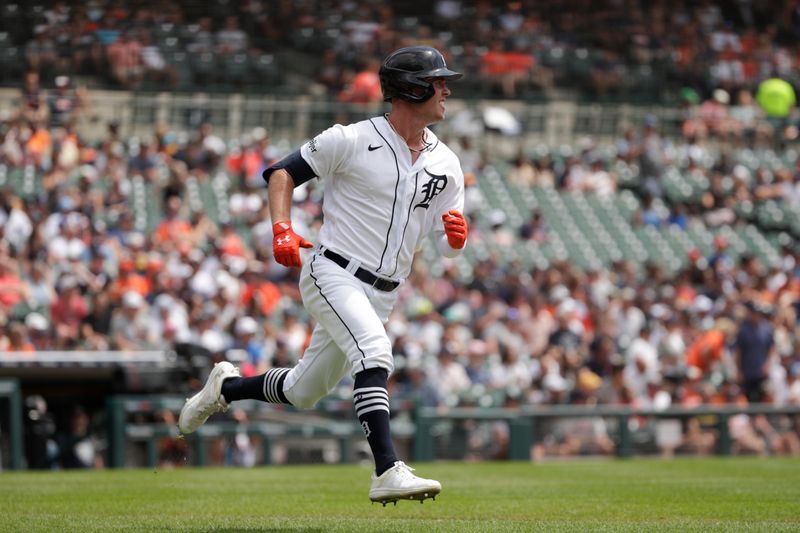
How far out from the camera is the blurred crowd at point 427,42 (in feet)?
71.1

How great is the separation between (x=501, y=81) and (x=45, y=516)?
63.7 feet

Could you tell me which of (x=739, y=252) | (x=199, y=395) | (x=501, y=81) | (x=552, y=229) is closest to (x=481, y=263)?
(x=552, y=229)

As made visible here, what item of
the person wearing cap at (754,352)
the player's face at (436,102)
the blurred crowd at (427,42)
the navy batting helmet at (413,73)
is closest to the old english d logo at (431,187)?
the player's face at (436,102)

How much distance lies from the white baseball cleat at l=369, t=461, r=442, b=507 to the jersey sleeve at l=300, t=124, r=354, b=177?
154cm

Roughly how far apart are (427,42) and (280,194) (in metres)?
18.9

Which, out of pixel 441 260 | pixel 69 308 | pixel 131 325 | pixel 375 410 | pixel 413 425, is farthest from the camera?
pixel 441 260

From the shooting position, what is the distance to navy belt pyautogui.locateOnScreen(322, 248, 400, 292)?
21.4 feet

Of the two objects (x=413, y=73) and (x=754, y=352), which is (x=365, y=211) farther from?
(x=754, y=352)

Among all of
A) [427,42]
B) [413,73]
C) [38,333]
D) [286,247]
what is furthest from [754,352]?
[286,247]

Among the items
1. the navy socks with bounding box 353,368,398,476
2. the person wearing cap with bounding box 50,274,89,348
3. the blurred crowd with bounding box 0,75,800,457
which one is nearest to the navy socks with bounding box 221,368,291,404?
the navy socks with bounding box 353,368,398,476

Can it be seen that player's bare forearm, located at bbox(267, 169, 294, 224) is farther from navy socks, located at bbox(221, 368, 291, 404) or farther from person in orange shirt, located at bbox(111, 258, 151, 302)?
person in orange shirt, located at bbox(111, 258, 151, 302)

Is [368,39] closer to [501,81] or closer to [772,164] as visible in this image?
[501,81]

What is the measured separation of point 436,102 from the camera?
21.8 ft

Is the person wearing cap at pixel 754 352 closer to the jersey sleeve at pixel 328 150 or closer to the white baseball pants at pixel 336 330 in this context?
the white baseball pants at pixel 336 330
